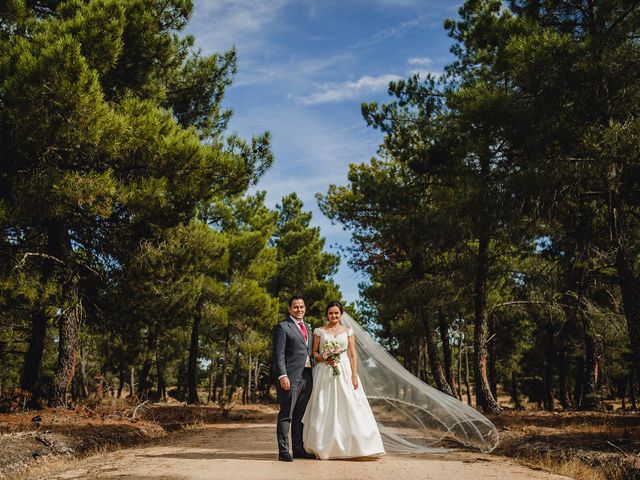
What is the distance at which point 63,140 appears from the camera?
936 cm

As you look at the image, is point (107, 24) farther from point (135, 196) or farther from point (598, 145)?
point (598, 145)

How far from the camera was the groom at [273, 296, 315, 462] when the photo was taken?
646 centimetres

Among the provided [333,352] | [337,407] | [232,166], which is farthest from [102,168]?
[337,407]

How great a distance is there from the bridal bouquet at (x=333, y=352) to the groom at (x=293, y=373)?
22 cm

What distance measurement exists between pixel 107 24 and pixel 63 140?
2622mm

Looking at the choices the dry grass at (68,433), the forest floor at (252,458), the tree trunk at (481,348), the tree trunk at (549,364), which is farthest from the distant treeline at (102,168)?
the tree trunk at (549,364)

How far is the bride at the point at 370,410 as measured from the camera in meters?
6.57

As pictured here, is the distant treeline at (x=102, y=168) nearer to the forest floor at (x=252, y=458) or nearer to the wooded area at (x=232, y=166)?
the wooded area at (x=232, y=166)

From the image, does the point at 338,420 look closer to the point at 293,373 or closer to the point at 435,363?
the point at 293,373

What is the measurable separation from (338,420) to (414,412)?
6.33 feet

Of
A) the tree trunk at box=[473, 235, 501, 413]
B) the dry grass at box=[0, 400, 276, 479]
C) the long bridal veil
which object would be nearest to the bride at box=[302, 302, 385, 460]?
the long bridal veil

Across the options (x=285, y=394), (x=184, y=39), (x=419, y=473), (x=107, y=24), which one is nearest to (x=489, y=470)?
(x=419, y=473)

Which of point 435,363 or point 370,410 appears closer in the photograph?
point 370,410

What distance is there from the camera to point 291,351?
6805 mm
